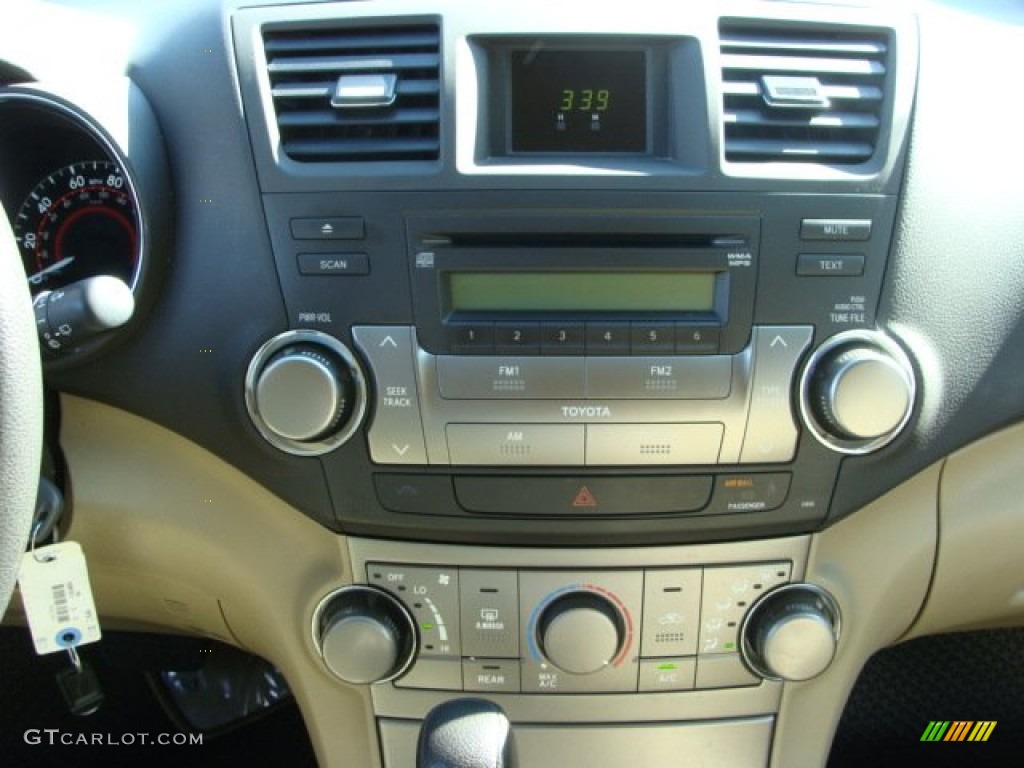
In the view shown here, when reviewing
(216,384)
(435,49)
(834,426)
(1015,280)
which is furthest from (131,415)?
(1015,280)

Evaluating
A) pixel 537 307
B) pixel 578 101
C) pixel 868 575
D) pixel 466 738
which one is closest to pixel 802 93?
pixel 578 101

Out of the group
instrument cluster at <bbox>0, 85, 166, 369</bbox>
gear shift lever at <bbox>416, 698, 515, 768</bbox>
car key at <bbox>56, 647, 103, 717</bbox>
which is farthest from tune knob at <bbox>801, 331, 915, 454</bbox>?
car key at <bbox>56, 647, 103, 717</bbox>

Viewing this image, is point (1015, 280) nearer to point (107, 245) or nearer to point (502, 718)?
point (502, 718)

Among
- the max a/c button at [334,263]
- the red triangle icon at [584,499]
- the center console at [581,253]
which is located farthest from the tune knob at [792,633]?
the max a/c button at [334,263]

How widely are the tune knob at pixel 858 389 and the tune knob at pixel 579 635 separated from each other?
12.8 inches

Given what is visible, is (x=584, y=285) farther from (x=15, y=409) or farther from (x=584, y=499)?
→ (x=15, y=409)

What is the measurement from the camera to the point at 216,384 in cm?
108

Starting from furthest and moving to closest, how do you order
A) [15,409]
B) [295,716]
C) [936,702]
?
[295,716] < [936,702] < [15,409]

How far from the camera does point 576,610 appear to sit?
1.10 meters

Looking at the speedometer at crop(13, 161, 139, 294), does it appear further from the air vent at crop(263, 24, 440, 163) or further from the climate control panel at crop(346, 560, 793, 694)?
the climate control panel at crop(346, 560, 793, 694)

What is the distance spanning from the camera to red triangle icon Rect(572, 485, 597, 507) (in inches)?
42.4

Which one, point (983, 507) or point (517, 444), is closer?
point (517, 444)

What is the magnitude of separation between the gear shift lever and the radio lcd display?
44 cm

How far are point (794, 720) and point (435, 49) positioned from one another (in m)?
0.95
